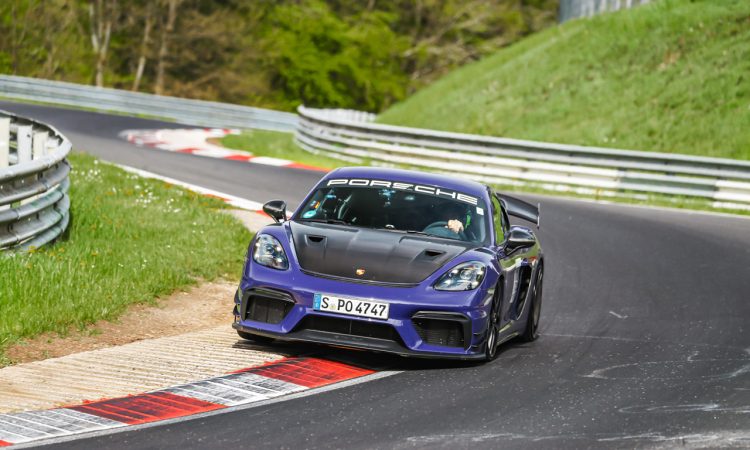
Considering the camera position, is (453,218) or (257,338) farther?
(453,218)

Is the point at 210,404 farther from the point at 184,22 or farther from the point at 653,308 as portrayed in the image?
the point at 184,22

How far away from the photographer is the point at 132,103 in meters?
43.2

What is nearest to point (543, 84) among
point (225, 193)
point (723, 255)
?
point (225, 193)

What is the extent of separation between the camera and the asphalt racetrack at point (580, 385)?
626 cm

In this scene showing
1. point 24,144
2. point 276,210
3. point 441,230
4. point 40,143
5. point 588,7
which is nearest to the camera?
point 441,230

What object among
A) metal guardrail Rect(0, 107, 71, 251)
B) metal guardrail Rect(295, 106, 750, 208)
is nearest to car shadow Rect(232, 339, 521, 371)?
metal guardrail Rect(0, 107, 71, 251)

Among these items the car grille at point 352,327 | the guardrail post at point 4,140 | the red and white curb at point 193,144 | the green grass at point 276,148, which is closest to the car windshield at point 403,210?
the car grille at point 352,327

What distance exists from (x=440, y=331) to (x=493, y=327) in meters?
0.57

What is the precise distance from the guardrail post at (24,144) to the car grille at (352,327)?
8619 mm

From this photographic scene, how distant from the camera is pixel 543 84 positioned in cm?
3497

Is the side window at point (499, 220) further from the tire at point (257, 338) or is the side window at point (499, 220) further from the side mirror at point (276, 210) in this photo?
the tire at point (257, 338)

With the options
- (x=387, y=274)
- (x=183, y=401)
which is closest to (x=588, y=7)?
(x=387, y=274)

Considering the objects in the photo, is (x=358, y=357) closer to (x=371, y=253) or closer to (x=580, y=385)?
(x=371, y=253)

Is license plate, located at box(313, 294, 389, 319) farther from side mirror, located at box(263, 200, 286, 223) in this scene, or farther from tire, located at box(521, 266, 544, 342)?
tire, located at box(521, 266, 544, 342)
